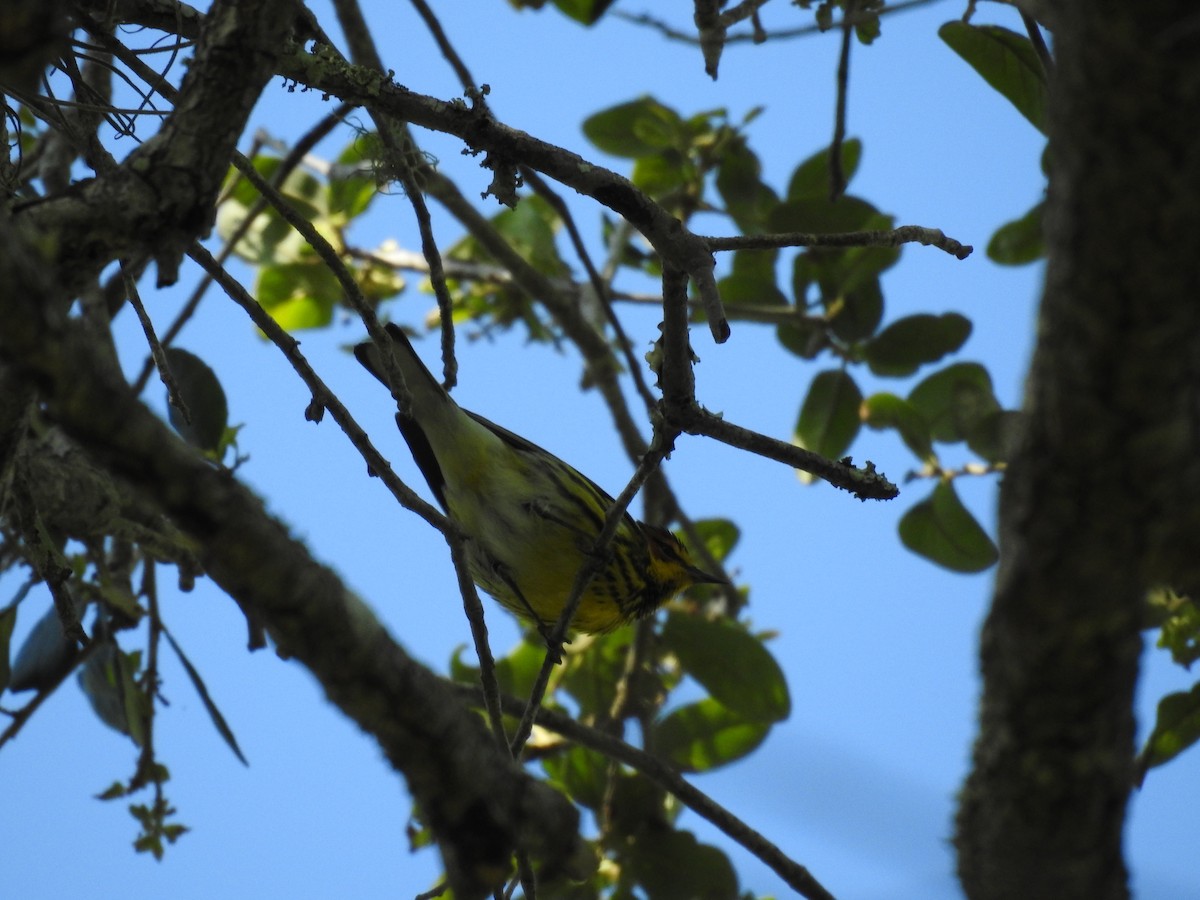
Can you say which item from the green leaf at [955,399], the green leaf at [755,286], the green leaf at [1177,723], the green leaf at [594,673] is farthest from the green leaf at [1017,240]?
the green leaf at [594,673]

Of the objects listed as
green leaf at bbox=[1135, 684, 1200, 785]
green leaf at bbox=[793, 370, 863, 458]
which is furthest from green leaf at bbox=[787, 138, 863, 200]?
green leaf at bbox=[1135, 684, 1200, 785]

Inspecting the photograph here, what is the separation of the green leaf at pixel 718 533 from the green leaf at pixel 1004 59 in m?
2.54

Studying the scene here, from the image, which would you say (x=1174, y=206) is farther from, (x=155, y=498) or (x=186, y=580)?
(x=186, y=580)

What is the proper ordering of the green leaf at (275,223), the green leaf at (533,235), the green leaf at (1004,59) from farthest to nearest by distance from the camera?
the green leaf at (533,235), the green leaf at (275,223), the green leaf at (1004,59)

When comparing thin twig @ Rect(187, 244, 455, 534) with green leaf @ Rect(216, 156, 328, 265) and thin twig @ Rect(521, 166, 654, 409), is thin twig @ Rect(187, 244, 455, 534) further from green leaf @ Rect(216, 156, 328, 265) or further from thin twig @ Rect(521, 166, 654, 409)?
green leaf @ Rect(216, 156, 328, 265)

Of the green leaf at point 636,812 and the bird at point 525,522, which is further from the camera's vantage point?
the bird at point 525,522

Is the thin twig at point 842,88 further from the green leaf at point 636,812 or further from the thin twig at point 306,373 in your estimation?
the green leaf at point 636,812

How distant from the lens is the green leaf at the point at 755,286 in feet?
15.9

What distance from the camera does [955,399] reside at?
14.6 feet

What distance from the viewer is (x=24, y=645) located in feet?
12.5

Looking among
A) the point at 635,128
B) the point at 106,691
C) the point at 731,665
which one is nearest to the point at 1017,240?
the point at 635,128

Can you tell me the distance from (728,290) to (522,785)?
3730mm

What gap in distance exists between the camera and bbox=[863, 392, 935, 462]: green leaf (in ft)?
14.8

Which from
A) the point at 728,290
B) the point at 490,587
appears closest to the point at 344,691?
the point at 490,587
